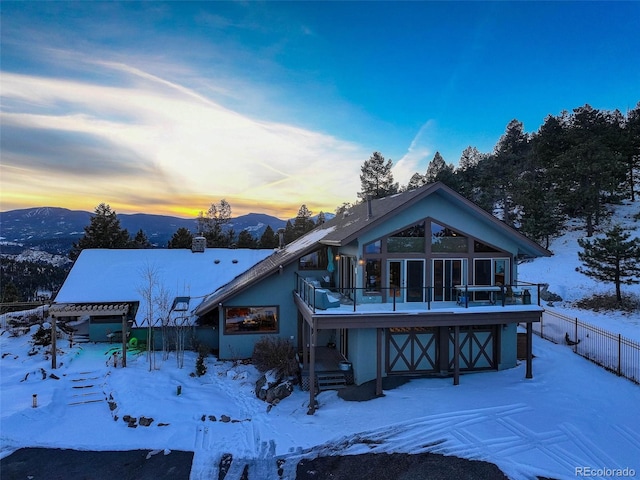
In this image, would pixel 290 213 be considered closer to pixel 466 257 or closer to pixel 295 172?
pixel 295 172

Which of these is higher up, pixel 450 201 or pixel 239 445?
pixel 450 201

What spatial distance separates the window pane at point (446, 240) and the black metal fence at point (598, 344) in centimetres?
621

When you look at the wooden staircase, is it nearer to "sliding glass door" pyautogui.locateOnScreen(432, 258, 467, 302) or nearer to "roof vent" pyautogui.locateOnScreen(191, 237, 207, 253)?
"sliding glass door" pyautogui.locateOnScreen(432, 258, 467, 302)

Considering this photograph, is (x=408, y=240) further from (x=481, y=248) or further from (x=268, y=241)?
(x=268, y=241)

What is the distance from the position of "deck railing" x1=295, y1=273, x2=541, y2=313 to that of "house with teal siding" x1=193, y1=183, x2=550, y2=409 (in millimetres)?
37

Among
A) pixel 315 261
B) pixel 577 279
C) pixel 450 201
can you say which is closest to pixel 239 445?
pixel 315 261

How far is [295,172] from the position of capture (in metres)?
28.3

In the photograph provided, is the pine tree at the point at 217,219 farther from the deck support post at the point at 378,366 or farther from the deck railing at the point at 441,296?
the deck support post at the point at 378,366

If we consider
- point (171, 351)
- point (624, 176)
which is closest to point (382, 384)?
point (171, 351)

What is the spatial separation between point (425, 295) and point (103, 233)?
32410mm

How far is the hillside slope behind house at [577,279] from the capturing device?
19547mm

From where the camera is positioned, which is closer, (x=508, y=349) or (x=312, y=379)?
(x=312, y=379)

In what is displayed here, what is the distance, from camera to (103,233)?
34.2 metres

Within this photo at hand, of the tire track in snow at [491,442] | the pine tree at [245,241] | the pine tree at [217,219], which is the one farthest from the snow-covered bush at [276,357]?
the pine tree at [217,219]
